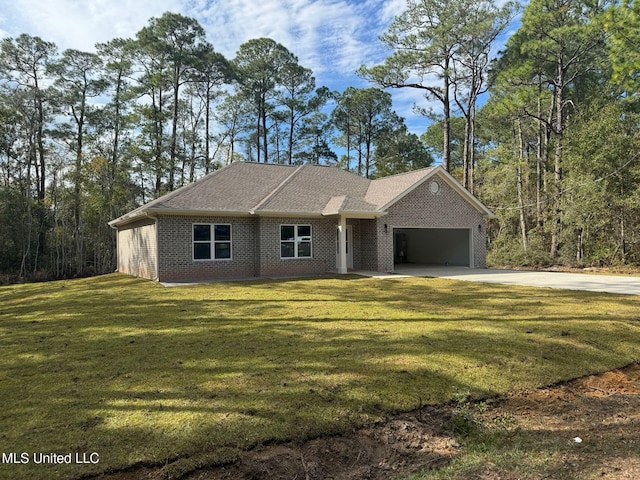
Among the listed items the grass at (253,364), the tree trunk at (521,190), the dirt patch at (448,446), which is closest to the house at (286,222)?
the grass at (253,364)

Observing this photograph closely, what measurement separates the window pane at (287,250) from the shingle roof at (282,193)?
4.56 feet

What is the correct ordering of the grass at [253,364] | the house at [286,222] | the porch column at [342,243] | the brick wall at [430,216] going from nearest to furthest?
the grass at [253,364] < the house at [286,222] < the porch column at [342,243] < the brick wall at [430,216]

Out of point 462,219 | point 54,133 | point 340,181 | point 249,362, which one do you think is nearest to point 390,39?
point 340,181

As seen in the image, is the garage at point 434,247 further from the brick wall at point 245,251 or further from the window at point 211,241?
the window at point 211,241

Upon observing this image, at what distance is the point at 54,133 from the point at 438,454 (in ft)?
118

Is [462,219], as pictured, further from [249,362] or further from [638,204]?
[249,362]

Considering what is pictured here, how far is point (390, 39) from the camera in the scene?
1110 inches

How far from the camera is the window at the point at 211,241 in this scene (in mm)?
15688

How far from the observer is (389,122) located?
39094 millimetres

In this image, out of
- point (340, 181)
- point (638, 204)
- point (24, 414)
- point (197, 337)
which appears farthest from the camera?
point (340, 181)

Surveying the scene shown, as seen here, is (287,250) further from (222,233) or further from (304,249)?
(222,233)

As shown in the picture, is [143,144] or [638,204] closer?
[638,204]

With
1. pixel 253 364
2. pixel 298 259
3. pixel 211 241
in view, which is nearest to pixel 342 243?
pixel 298 259

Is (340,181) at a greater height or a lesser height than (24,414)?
greater
